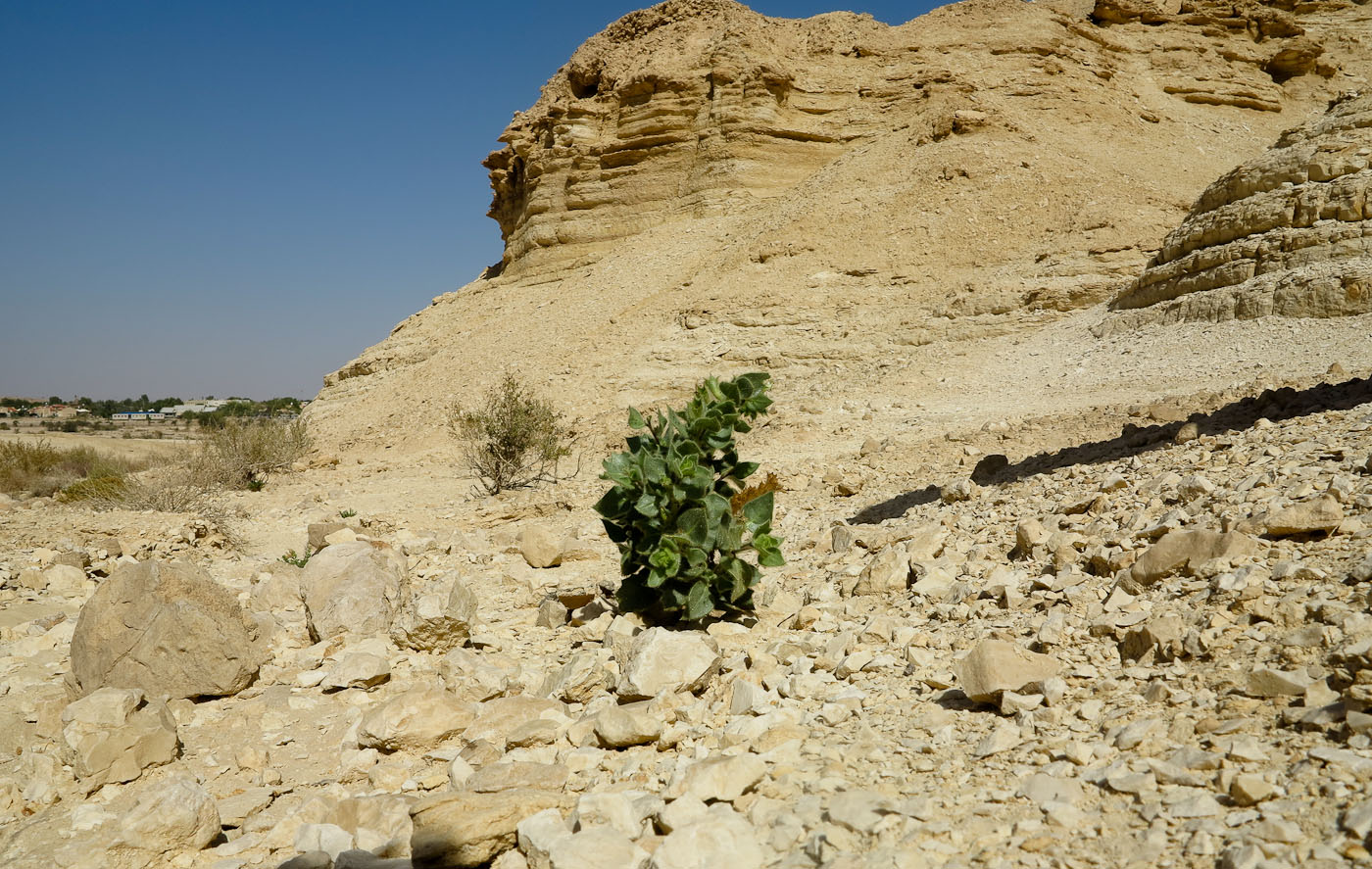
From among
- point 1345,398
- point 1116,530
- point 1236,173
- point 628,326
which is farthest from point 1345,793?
point 628,326

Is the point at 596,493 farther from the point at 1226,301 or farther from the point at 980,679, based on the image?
the point at 1226,301

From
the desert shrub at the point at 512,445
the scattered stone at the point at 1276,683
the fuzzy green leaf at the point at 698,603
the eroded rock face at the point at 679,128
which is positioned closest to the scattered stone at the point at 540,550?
the fuzzy green leaf at the point at 698,603

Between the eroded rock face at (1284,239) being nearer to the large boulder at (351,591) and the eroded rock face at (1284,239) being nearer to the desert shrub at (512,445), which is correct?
the desert shrub at (512,445)

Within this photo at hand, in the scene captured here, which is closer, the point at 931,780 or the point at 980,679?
the point at 931,780

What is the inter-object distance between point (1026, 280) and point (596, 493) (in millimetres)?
10278

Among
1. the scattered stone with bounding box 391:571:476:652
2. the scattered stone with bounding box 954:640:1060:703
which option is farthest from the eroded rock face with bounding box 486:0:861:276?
the scattered stone with bounding box 954:640:1060:703

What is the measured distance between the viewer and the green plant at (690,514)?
3418 mm

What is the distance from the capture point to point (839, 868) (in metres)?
1.70

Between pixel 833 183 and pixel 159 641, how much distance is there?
778 inches

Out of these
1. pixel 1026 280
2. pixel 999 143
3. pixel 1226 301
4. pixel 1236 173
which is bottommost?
pixel 1226 301

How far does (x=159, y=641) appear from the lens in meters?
3.39

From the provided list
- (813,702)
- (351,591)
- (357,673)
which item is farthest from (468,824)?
(351,591)

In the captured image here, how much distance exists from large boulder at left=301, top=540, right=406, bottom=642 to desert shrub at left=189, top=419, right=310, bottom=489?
25.2 ft

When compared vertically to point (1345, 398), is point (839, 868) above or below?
below
